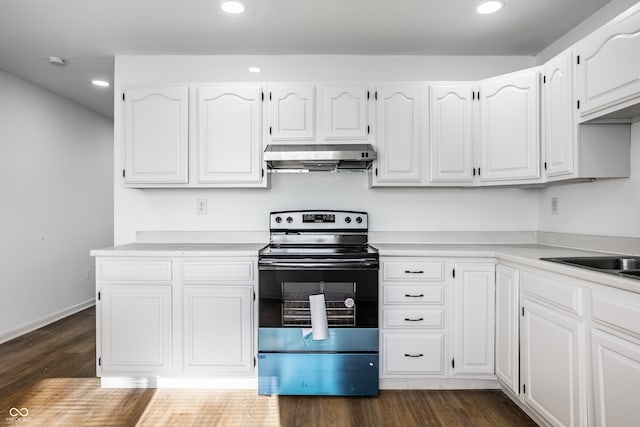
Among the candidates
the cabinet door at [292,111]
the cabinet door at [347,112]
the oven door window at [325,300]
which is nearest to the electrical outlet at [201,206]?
the cabinet door at [292,111]

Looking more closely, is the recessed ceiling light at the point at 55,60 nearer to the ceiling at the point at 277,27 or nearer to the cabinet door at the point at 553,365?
the ceiling at the point at 277,27

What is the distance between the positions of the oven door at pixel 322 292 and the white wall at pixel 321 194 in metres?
0.72

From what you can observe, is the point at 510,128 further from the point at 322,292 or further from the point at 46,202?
the point at 46,202

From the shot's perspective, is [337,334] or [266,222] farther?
[266,222]

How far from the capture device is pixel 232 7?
7.50ft

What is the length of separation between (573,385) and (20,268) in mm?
4374

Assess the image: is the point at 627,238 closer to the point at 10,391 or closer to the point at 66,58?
the point at 10,391

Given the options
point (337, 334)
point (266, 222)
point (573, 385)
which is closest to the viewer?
point (573, 385)

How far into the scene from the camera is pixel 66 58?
3.06m

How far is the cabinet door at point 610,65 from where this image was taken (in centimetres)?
168

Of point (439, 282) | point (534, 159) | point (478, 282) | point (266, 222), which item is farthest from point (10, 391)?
point (534, 159)

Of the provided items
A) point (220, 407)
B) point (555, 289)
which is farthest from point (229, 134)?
point (555, 289)

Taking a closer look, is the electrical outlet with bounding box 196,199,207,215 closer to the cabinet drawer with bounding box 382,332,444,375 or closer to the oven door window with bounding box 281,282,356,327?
the oven door window with bounding box 281,282,356,327

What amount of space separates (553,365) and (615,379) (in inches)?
15.6
